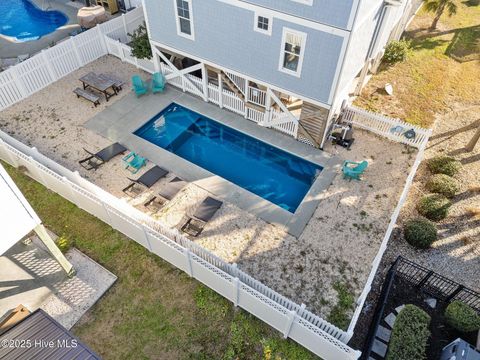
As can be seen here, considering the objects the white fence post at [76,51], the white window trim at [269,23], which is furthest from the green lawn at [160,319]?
the white fence post at [76,51]

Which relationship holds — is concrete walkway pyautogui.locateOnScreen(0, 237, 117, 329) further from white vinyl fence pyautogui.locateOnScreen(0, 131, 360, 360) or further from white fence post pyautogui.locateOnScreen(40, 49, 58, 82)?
white fence post pyautogui.locateOnScreen(40, 49, 58, 82)

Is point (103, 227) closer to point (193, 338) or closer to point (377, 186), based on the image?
point (193, 338)

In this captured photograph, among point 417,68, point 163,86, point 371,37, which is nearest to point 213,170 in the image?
point 163,86

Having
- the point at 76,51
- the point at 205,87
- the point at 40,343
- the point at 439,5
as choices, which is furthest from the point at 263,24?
the point at 439,5

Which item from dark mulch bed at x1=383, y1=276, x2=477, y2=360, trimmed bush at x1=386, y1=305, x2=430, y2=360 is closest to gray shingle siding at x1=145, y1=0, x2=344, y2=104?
dark mulch bed at x1=383, y1=276, x2=477, y2=360

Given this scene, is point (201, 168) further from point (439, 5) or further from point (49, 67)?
point (439, 5)

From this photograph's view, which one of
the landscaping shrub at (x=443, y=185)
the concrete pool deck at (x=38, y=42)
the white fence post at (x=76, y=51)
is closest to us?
the landscaping shrub at (x=443, y=185)

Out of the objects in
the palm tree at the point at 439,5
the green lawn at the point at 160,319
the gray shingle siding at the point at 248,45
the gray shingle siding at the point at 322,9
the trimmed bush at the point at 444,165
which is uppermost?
the gray shingle siding at the point at 322,9

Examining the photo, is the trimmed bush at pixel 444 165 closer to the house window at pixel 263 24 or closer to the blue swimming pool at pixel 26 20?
the house window at pixel 263 24
